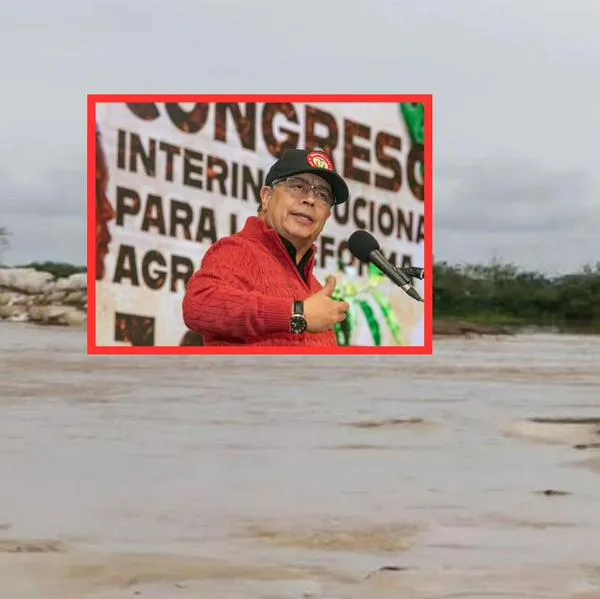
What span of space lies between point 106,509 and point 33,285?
1.00m

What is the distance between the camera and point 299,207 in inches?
162

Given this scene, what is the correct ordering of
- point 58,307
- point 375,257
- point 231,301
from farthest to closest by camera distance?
point 58,307
point 375,257
point 231,301

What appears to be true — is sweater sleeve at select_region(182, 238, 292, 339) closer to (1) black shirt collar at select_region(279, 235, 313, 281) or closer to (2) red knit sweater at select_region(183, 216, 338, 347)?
(2) red knit sweater at select_region(183, 216, 338, 347)

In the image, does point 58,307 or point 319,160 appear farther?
point 58,307

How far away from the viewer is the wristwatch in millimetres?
4082

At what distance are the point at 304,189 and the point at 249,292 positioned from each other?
47 centimetres

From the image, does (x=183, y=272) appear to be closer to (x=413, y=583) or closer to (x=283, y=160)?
(x=283, y=160)

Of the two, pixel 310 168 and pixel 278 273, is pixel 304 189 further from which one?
pixel 278 273

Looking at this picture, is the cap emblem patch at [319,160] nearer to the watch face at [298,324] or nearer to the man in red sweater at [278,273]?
the man in red sweater at [278,273]

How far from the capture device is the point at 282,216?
4.14 meters


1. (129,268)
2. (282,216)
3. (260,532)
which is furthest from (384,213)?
(260,532)

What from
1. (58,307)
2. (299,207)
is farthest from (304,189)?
(58,307)

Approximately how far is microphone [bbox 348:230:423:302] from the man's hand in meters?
0.15

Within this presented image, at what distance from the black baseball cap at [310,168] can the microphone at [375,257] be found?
0.54ft
